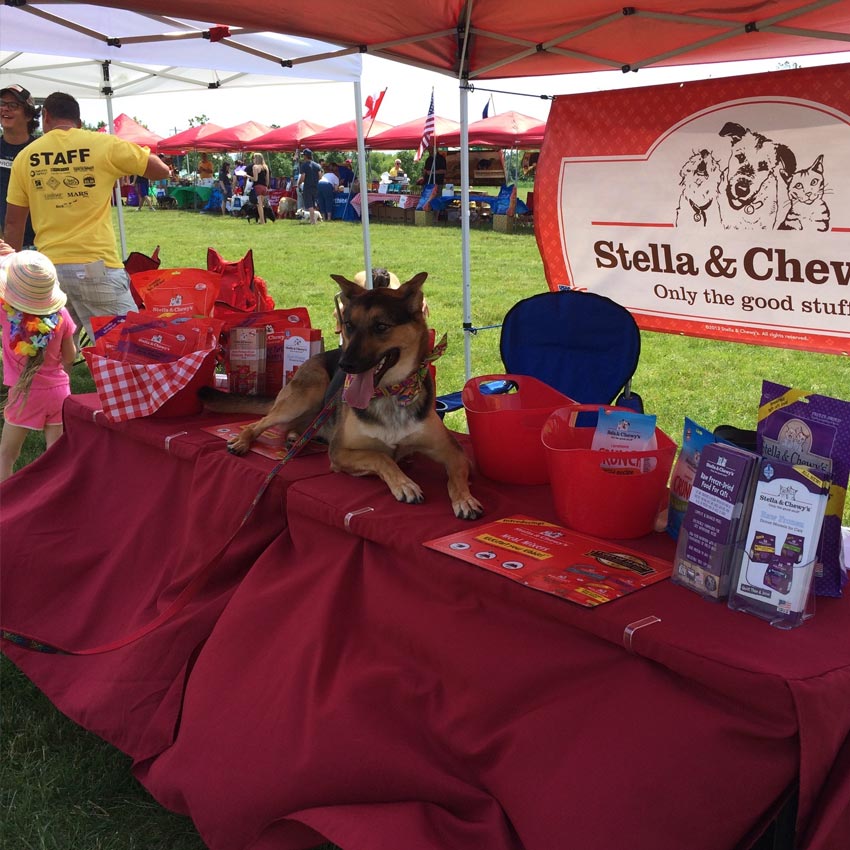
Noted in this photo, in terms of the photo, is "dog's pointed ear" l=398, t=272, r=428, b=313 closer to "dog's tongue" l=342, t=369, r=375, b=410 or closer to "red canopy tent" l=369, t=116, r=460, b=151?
"dog's tongue" l=342, t=369, r=375, b=410

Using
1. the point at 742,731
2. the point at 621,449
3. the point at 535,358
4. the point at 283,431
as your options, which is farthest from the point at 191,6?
the point at 742,731

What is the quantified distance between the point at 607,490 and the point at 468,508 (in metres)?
0.40

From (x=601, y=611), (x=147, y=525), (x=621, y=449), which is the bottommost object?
(x=147, y=525)

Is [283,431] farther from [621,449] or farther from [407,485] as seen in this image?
[621,449]

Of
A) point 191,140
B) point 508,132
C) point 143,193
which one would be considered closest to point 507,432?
point 508,132

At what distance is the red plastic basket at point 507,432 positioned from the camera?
228 cm

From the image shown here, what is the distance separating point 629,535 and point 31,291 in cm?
300

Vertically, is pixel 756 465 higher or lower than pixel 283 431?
higher

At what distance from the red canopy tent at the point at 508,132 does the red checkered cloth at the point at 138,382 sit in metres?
16.6

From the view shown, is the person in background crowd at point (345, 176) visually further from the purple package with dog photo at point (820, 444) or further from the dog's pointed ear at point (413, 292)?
the purple package with dog photo at point (820, 444)

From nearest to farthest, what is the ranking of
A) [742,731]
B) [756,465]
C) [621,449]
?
[742,731]
[756,465]
[621,449]

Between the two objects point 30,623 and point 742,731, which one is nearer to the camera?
point 742,731

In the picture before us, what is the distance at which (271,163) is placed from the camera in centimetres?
4088

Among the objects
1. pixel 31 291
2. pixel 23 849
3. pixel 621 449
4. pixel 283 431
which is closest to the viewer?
pixel 621 449
